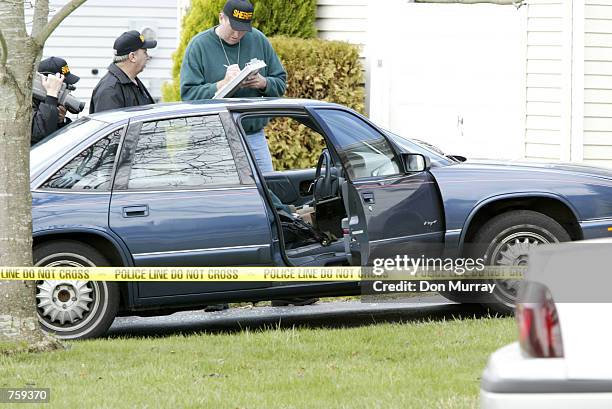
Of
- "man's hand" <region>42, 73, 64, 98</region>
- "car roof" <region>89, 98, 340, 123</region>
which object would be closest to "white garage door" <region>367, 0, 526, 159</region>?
"man's hand" <region>42, 73, 64, 98</region>

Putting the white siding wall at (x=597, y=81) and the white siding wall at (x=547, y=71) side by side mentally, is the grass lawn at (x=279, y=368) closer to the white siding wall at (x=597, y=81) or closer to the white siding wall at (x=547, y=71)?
the white siding wall at (x=547, y=71)

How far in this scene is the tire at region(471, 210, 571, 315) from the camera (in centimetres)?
797

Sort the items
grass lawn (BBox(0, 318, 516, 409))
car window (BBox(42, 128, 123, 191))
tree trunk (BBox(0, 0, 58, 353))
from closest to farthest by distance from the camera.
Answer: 1. grass lawn (BBox(0, 318, 516, 409))
2. tree trunk (BBox(0, 0, 58, 353))
3. car window (BBox(42, 128, 123, 191))

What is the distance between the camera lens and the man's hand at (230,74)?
930cm

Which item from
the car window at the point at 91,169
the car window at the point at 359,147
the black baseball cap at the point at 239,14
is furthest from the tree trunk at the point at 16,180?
the black baseball cap at the point at 239,14

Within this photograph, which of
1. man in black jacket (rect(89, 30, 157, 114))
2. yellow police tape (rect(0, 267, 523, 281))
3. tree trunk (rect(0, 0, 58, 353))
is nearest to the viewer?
tree trunk (rect(0, 0, 58, 353))

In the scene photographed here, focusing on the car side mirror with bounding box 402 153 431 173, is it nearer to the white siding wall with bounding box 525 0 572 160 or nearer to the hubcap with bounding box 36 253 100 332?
the hubcap with bounding box 36 253 100 332

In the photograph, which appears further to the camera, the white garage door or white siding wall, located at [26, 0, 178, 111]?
white siding wall, located at [26, 0, 178, 111]

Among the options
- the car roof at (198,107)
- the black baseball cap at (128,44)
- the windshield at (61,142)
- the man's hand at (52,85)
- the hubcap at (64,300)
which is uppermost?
the black baseball cap at (128,44)

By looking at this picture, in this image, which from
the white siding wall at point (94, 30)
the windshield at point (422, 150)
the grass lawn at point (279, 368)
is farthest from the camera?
the white siding wall at point (94, 30)

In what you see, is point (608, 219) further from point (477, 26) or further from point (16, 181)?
point (477, 26)

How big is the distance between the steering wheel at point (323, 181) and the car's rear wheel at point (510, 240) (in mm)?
1093

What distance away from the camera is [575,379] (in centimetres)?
378

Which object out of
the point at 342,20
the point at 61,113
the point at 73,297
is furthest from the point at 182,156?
the point at 342,20
